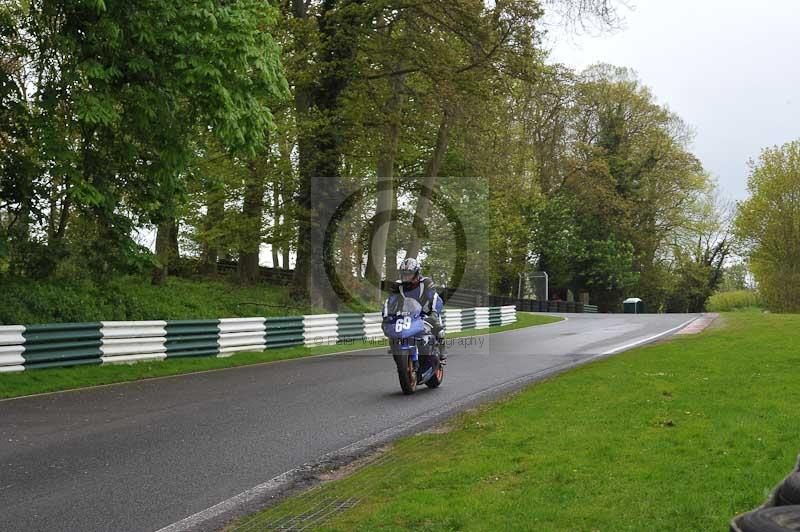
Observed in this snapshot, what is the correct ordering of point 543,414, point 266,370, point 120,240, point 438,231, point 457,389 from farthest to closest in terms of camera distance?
point 438,231 → point 120,240 → point 266,370 → point 457,389 → point 543,414

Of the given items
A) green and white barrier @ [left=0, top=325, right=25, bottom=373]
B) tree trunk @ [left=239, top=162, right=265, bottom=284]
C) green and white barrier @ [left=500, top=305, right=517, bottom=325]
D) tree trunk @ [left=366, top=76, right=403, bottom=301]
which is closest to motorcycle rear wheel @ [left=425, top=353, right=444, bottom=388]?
green and white barrier @ [left=0, top=325, right=25, bottom=373]

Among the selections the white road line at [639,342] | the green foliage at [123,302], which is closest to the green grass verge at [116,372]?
the green foliage at [123,302]

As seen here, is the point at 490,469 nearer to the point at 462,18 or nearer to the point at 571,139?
the point at 462,18

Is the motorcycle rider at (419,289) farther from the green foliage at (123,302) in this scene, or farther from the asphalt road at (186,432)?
the green foliage at (123,302)

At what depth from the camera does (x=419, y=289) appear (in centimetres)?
1193

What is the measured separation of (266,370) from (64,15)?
26.0ft

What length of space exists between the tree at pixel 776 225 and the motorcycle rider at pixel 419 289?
4755 cm

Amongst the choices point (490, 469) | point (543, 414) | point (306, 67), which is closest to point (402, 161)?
point (306, 67)

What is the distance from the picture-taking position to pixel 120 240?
57.3ft

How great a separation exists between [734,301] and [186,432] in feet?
199

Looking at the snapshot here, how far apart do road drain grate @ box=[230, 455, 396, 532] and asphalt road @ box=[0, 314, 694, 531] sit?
0.45 meters

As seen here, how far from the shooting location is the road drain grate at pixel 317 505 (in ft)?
18.5

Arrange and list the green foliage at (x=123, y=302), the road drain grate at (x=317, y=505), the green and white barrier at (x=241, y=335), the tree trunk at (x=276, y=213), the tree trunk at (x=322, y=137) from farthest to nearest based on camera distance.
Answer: the tree trunk at (x=276, y=213)
the tree trunk at (x=322, y=137)
the green and white barrier at (x=241, y=335)
the green foliage at (x=123, y=302)
the road drain grate at (x=317, y=505)

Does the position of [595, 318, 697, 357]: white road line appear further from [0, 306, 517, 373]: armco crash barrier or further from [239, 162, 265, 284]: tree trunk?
[239, 162, 265, 284]: tree trunk
